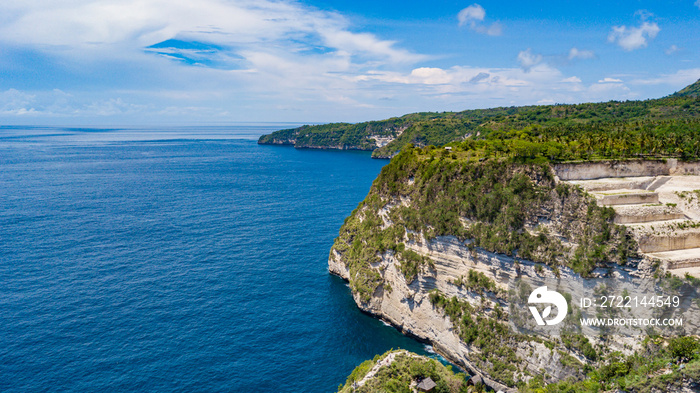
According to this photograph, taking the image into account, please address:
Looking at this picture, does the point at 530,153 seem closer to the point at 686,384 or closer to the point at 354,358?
the point at 686,384

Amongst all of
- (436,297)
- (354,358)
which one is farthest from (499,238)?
(354,358)

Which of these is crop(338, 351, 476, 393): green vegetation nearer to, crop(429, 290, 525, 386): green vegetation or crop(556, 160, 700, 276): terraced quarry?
crop(429, 290, 525, 386): green vegetation

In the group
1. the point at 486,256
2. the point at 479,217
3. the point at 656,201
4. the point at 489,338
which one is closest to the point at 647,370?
the point at 489,338

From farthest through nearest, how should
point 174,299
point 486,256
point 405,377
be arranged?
1. point 174,299
2. point 486,256
3. point 405,377

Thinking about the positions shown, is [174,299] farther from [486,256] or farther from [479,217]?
[479,217]


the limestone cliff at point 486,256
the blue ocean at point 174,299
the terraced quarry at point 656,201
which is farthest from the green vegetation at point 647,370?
the blue ocean at point 174,299

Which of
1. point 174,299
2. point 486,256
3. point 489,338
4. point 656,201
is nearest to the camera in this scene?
point 656,201
